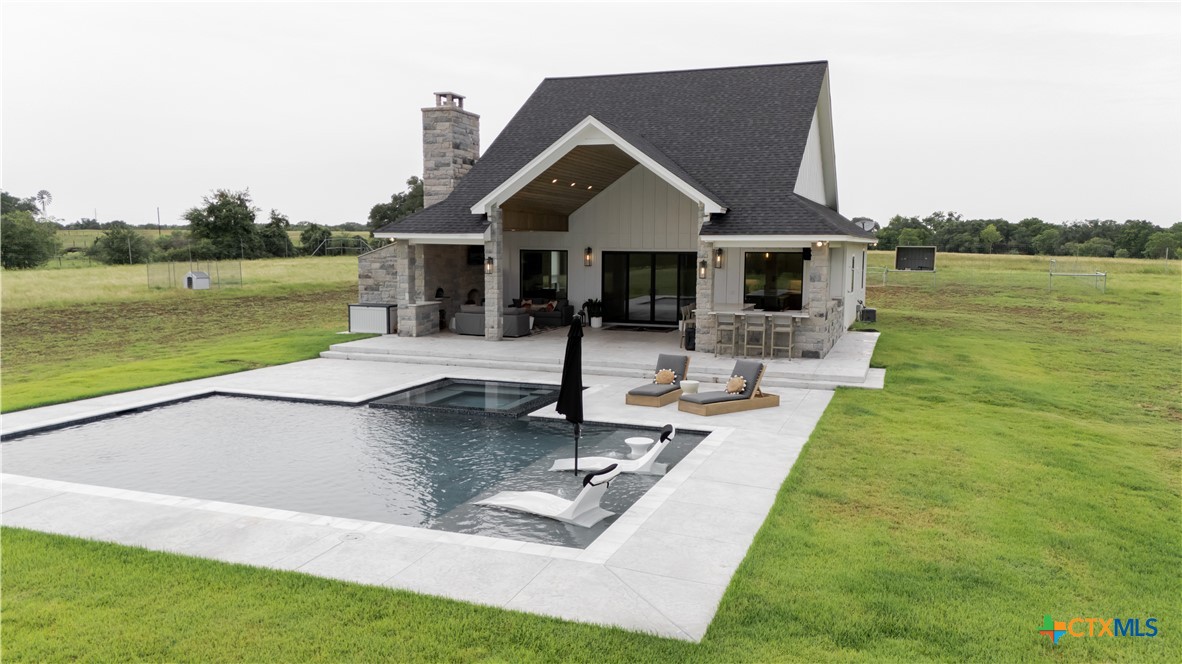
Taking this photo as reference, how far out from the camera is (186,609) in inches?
219

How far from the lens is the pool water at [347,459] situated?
8.02 m

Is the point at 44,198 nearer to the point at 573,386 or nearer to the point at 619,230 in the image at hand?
the point at 619,230

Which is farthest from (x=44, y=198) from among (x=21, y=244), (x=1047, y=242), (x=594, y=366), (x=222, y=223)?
(x=1047, y=242)

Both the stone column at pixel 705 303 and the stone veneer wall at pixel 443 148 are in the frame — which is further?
the stone veneer wall at pixel 443 148

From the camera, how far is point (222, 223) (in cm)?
5978

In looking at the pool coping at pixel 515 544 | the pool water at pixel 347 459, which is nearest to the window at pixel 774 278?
the pool water at pixel 347 459

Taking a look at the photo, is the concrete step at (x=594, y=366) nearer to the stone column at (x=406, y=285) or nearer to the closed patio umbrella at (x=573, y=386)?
the stone column at (x=406, y=285)

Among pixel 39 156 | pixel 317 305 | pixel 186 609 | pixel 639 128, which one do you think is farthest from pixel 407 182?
pixel 186 609

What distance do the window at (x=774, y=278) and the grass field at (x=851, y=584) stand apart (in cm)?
836

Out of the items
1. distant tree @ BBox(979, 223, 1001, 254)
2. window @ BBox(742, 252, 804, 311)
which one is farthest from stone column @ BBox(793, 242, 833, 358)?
distant tree @ BBox(979, 223, 1001, 254)

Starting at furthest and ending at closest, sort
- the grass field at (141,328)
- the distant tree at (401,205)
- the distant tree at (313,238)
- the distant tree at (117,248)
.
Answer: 1. the distant tree at (401,205)
2. the distant tree at (313,238)
3. the distant tree at (117,248)
4. the grass field at (141,328)

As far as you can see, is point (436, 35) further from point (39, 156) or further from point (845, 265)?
point (39, 156)

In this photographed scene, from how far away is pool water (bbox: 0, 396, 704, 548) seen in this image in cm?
802

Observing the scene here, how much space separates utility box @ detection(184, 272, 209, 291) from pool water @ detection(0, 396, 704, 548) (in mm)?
26274
